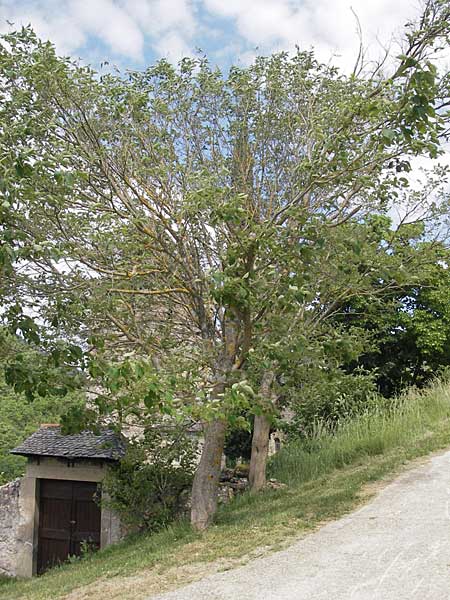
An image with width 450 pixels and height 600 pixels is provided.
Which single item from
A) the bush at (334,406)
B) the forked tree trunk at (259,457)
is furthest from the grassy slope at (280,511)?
the bush at (334,406)

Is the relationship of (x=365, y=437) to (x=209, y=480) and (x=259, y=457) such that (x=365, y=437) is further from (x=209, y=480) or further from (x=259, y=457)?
(x=209, y=480)

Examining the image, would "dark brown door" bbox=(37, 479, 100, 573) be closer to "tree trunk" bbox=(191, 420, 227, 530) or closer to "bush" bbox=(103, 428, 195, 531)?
"bush" bbox=(103, 428, 195, 531)

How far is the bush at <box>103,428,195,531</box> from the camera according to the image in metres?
11.2

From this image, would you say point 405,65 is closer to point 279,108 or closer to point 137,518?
point 279,108

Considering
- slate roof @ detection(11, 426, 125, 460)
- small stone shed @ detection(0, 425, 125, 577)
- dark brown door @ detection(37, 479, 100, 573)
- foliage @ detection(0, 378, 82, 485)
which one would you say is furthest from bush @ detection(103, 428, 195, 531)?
foliage @ detection(0, 378, 82, 485)

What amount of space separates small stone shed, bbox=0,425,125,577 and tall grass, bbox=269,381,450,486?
3.58 m

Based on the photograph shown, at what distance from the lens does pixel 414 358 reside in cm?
1638

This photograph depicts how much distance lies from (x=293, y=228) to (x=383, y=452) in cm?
558

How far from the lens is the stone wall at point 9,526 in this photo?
13.4 metres

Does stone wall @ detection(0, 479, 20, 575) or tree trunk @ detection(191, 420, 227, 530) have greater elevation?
tree trunk @ detection(191, 420, 227, 530)

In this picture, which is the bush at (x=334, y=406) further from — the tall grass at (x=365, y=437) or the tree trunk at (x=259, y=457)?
the tree trunk at (x=259, y=457)

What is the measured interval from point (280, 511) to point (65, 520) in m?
6.40

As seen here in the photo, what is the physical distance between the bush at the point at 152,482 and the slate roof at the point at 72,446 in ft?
2.91

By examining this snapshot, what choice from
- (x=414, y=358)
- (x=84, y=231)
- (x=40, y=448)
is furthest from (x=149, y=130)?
(x=414, y=358)
